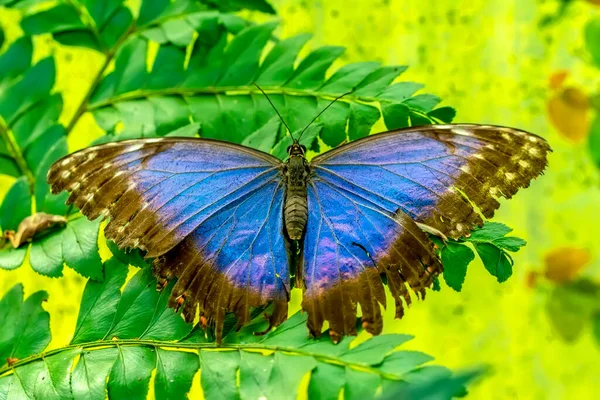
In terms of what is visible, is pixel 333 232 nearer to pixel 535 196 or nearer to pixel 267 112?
pixel 267 112

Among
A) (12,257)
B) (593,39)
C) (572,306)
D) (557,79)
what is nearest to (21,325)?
(12,257)

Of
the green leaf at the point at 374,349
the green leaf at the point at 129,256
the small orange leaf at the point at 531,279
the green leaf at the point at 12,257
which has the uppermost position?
the small orange leaf at the point at 531,279

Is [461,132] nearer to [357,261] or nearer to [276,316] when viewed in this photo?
[357,261]

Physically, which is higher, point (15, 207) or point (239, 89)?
point (239, 89)

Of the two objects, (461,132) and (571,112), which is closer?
(461,132)

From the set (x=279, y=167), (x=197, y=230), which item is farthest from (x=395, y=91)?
(x=197, y=230)

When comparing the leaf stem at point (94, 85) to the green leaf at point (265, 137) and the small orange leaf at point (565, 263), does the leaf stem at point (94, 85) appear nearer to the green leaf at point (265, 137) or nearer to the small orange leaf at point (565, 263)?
the green leaf at point (265, 137)

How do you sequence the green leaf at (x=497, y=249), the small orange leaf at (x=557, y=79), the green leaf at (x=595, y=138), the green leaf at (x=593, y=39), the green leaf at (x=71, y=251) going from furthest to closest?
the small orange leaf at (x=557, y=79) → the green leaf at (x=595, y=138) → the green leaf at (x=593, y=39) → the green leaf at (x=71, y=251) → the green leaf at (x=497, y=249)

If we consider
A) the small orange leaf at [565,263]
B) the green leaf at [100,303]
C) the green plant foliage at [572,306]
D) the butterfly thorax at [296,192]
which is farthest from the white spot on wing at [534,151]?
the small orange leaf at [565,263]
